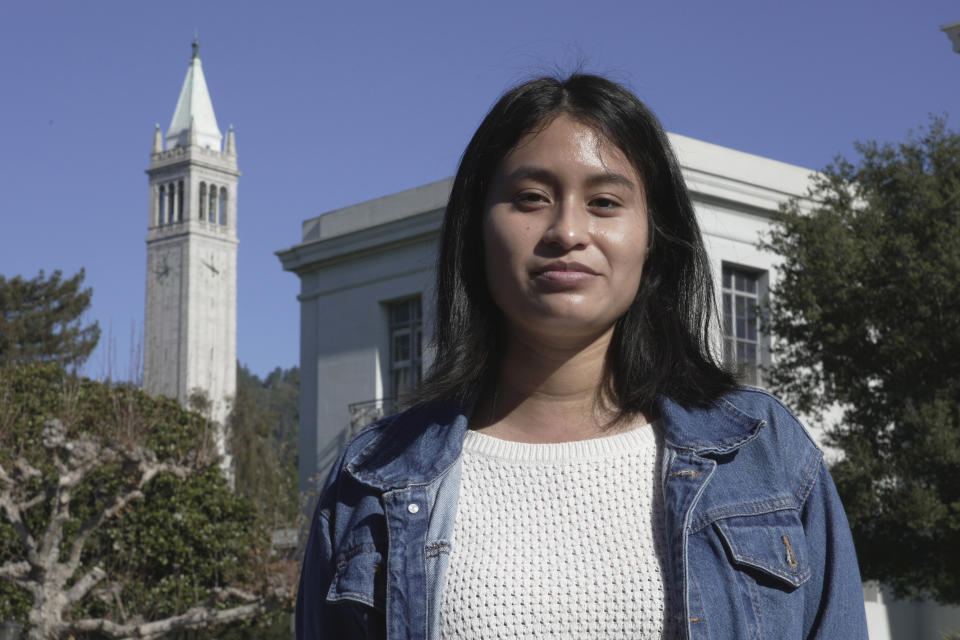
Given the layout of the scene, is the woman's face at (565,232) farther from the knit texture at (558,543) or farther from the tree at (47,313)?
the tree at (47,313)

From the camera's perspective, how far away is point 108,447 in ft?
48.8

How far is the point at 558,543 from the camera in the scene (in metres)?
2.20

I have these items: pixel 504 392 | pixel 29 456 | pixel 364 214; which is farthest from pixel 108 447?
pixel 504 392

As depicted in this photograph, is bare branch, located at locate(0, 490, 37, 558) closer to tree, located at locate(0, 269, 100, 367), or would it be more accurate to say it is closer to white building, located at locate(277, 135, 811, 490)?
white building, located at locate(277, 135, 811, 490)

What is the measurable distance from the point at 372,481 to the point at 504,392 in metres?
0.31

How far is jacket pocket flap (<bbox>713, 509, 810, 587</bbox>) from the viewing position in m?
2.07

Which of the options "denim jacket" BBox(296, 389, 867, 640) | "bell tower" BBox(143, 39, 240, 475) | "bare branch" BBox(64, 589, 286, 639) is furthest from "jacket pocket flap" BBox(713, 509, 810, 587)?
"bell tower" BBox(143, 39, 240, 475)

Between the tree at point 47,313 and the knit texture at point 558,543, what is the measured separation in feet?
134

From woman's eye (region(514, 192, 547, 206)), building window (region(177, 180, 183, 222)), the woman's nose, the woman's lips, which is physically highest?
building window (region(177, 180, 183, 222))

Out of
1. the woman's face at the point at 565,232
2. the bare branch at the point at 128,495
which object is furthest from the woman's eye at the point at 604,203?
the bare branch at the point at 128,495

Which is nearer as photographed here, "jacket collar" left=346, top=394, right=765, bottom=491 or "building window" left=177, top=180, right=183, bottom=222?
"jacket collar" left=346, top=394, right=765, bottom=491

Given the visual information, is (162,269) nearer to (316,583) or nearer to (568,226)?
(316,583)

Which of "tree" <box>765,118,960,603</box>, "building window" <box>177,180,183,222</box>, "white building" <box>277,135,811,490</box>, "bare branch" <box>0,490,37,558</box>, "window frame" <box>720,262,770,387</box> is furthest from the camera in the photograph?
"building window" <box>177,180,183,222</box>

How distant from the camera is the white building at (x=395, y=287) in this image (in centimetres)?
2047
